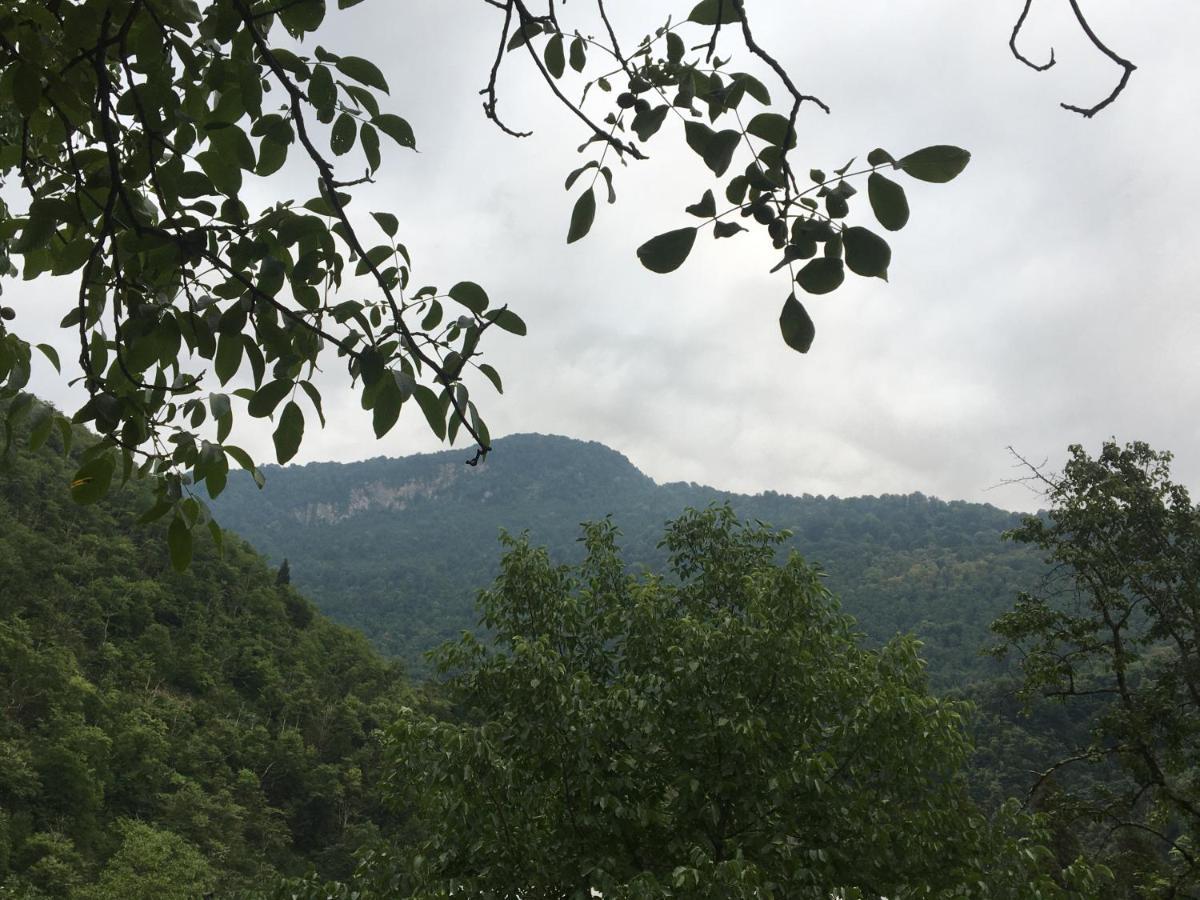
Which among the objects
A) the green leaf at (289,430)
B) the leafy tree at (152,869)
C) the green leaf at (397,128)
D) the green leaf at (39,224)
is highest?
the green leaf at (397,128)

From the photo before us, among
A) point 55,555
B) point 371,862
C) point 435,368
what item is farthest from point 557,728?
point 55,555

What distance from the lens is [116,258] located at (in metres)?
1.20

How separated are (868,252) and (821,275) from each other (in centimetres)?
5

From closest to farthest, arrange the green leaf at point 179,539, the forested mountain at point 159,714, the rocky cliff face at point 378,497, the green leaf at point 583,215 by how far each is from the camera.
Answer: the green leaf at point 583,215 → the green leaf at point 179,539 → the forested mountain at point 159,714 → the rocky cliff face at point 378,497

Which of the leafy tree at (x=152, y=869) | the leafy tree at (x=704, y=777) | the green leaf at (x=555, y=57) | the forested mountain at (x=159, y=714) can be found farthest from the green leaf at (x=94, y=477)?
the leafy tree at (x=152, y=869)

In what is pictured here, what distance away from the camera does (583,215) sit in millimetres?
884

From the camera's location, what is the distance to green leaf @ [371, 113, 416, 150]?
3.96 feet

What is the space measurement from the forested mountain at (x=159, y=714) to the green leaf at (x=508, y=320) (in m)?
19.6

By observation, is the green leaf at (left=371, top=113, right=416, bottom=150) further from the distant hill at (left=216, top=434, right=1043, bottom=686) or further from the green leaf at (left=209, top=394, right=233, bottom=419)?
the distant hill at (left=216, top=434, right=1043, bottom=686)

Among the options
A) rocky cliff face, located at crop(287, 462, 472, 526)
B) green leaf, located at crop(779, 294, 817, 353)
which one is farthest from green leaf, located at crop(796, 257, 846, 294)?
rocky cliff face, located at crop(287, 462, 472, 526)

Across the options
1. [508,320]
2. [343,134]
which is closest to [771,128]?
→ [508,320]

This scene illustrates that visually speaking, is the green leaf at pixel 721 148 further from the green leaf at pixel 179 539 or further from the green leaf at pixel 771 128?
the green leaf at pixel 179 539

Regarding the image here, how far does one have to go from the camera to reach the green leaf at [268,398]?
1.08m

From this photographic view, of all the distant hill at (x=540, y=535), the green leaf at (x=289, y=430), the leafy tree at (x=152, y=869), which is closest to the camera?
the green leaf at (x=289, y=430)
